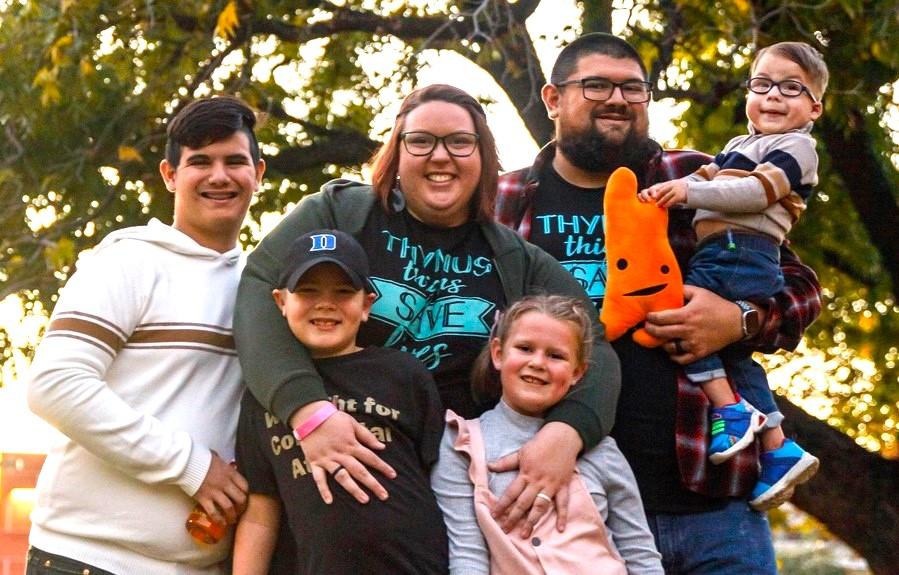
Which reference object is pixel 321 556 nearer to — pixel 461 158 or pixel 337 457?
pixel 337 457

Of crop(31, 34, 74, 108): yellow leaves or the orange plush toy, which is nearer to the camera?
the orange plush toy

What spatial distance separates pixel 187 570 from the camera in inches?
129

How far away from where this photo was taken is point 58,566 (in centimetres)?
316

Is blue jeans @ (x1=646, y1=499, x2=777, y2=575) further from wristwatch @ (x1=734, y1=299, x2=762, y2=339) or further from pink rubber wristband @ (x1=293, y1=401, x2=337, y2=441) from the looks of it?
pink rubber wristband @ (x1=293, y1=401, x2=337, y2=441)

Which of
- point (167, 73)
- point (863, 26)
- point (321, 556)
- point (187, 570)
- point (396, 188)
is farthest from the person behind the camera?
point (167, 73)

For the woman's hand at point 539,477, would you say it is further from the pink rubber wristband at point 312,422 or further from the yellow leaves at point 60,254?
the yellow leaves at point 60,254

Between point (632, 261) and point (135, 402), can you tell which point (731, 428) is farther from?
point (135, 402)

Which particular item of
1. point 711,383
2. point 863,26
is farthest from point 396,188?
point 863,26

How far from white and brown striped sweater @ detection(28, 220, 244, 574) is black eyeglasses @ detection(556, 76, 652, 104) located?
1223 millimetres

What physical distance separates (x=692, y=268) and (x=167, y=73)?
5095mm

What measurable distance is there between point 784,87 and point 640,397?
3.20ft

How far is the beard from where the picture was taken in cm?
383

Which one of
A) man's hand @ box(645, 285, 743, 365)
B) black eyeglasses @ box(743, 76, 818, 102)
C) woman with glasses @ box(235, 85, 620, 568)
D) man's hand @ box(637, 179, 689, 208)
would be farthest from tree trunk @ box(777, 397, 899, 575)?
woman with glasses @ box(235, 85, 620, 568)

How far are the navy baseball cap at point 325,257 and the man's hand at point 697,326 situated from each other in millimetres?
839
